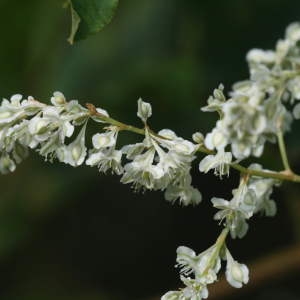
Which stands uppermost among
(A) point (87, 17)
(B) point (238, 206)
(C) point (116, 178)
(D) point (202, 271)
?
(C) point (116, 178)

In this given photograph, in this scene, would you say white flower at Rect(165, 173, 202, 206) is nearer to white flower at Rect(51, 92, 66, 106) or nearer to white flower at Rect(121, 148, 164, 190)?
white flower at Rect(121, 148, 164, 190)

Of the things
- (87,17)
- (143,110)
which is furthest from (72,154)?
(87,17)

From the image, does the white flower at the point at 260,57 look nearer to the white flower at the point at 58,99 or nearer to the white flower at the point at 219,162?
the white flower at the point at 219,162

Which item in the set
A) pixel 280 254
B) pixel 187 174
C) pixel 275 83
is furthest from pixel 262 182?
pixel 280 254

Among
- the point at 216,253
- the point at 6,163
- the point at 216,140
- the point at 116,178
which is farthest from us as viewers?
the point at 116,178

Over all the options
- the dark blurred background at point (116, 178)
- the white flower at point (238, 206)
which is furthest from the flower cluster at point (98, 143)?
the dark blurred background at point (116, 178)

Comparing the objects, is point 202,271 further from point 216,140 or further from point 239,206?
point 216,140
